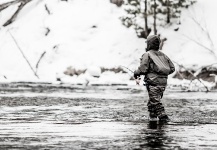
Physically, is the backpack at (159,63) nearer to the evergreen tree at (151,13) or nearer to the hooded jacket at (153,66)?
the hooded jacket at (153,66)

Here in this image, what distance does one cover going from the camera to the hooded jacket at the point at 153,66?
12.4 m

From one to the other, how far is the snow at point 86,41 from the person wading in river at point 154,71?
64.1 feet

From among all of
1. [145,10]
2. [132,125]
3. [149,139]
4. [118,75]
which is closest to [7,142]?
[149,139]

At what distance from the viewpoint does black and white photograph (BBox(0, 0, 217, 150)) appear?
1050 centimetres

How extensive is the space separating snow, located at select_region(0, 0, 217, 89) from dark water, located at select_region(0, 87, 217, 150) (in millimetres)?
15235

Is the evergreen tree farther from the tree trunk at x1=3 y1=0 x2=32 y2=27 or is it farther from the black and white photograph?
the tree trunk at x1=3 y1=0 x2=32 y2=27

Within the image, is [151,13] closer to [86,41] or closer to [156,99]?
[86,41]

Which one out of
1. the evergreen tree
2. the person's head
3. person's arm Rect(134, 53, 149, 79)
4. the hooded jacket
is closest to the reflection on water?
the hooded jacket

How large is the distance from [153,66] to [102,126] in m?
1.60

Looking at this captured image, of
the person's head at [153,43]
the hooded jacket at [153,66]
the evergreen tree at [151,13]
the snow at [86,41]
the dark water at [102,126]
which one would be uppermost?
the person's head at [153,43]

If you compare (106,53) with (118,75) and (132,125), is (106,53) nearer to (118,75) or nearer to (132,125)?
(118,75)

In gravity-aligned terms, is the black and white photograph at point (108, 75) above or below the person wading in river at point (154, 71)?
below

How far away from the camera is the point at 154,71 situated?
1253cm

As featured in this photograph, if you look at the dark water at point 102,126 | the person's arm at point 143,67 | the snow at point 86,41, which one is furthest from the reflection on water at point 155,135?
the snow at point 86,41
